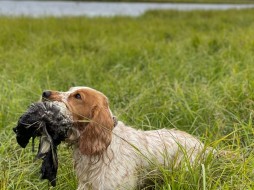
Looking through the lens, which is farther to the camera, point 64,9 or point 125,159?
point 64,9

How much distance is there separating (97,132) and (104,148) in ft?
0.47

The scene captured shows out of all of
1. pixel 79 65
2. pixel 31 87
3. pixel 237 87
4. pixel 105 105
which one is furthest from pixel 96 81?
pixel 105 105

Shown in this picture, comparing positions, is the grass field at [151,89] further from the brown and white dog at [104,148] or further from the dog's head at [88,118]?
the dog's head at [88,118]

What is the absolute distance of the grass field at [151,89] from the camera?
326 cm

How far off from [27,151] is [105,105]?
4.10 ft

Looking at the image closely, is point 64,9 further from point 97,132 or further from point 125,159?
point 97,132

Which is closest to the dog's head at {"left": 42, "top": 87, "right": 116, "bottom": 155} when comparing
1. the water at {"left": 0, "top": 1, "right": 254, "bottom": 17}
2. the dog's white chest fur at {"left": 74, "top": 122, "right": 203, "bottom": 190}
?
the dog's white chest fur at {"left": 74, "top": 122, "right": 203, "bottom": 190}

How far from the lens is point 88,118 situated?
9.84 ft

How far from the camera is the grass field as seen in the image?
10.7 feet

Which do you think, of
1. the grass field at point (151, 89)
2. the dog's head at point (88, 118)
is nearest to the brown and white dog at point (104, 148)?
the dog's head at point (88, 118)

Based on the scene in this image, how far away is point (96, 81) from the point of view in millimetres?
6230

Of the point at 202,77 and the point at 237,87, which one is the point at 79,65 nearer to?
the point at 202,77

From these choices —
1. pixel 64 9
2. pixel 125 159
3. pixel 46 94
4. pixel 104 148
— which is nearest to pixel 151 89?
pixel 125 159

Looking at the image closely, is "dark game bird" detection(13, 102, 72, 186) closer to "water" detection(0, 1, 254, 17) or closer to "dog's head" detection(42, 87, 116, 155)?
"dog's head" detection(42, 87, 116, 155)
